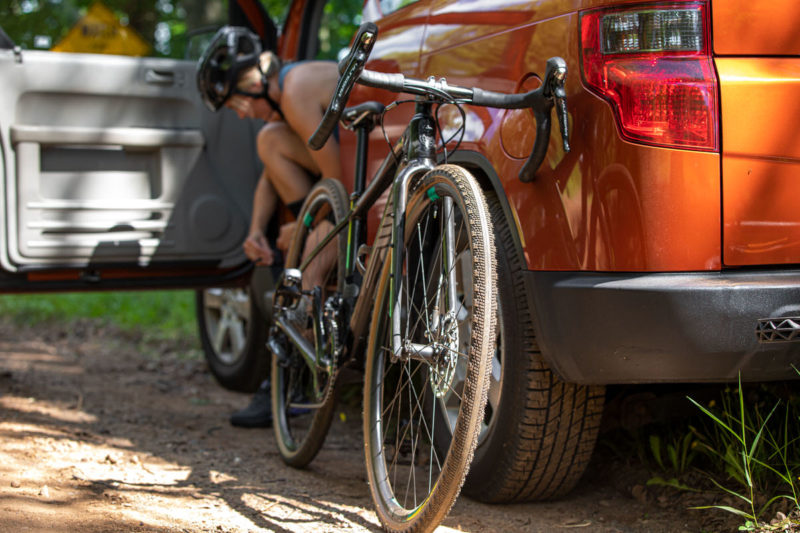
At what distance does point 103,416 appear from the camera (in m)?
4.06

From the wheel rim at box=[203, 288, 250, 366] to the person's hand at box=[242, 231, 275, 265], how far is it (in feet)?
1.60

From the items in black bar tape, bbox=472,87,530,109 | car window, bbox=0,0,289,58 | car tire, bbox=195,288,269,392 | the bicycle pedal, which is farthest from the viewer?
car window, bbox=0,0,289,58

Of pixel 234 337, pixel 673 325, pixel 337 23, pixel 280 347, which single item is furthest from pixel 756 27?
pixel 337 23

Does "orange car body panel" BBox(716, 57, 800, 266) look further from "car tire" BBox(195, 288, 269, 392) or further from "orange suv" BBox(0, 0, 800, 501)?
"car tire" BBox(195, 288, 269, 392)

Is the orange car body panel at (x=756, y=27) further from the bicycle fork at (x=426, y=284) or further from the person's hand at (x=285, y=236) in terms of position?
the person's hand at (x=285, y=236)

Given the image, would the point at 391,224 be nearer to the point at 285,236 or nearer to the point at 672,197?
the point at 672,197

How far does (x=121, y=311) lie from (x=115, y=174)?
466 centimetres

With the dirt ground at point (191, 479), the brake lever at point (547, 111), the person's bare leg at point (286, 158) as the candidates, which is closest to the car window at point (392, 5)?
the person's bare leg at point (286, 158)

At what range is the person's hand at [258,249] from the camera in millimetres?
4070

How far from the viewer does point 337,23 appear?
8.95m

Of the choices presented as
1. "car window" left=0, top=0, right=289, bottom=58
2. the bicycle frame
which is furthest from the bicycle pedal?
"car window" left=0, top=0, right=289, bottom=58

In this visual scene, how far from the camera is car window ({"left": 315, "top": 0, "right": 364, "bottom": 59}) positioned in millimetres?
8523

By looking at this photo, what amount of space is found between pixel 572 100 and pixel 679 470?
1.35m

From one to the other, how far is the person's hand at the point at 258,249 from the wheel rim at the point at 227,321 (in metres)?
0.49
